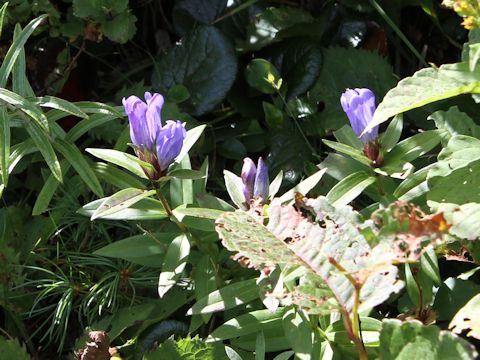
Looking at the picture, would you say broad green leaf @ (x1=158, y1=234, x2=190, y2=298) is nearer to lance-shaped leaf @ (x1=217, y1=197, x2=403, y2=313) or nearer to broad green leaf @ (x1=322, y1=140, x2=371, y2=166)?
lance-shaped leaf @ (x1=217, y1=197, x2=403, y2=313)

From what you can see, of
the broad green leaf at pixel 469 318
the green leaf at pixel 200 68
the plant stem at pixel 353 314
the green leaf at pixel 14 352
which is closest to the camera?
the plant stem at pixel 353 314

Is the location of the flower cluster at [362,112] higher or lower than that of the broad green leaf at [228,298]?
higher

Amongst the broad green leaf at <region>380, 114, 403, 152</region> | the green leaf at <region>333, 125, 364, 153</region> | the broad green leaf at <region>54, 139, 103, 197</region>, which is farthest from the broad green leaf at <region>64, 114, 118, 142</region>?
the broad green leaf at <region>380, 114, 403, 152</region>

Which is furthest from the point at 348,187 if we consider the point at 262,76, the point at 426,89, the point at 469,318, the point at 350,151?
the point at 262,76

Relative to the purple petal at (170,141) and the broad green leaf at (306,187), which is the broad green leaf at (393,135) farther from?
A: the purple petal at (170,141)

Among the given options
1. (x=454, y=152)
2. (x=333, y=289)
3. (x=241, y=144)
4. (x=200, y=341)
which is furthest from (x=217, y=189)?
(x=333, y=289)

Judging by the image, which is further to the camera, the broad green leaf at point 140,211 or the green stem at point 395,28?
the green stem at point 395,28

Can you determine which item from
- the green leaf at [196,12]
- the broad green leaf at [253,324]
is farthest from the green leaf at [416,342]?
the green leaf at [196,12]

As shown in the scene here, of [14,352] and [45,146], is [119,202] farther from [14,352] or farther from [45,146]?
[14,352]
